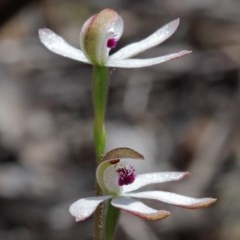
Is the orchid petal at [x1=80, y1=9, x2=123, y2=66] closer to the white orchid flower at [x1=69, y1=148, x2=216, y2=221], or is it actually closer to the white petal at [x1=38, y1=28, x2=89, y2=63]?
the white petal at [x1=38, y1=28, x2=89, y2=63]

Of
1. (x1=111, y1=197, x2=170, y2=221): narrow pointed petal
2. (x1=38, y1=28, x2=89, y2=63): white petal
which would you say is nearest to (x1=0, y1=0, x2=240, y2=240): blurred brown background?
(x1=38, y1=28, x2=89, y2=63): white petal

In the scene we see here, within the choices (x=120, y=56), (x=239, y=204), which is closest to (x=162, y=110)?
(x=239, y=204)

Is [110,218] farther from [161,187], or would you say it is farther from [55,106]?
[55,106]

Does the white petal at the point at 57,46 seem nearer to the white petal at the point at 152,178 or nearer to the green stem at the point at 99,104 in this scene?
the green stem at the point at 99,104

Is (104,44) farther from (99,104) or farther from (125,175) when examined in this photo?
(125,175)

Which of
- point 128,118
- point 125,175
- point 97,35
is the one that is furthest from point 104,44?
point 128,118

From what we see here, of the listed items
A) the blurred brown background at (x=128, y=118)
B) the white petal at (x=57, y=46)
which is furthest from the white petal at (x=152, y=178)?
the blurred brown background at (x=128, y=118)
